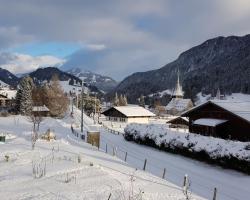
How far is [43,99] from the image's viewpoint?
93.1 meters

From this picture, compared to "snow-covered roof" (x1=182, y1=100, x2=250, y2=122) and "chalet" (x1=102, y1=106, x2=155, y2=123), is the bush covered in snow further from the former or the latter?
"chalet" (x1=102, y1=106, x2=155, y2=123)

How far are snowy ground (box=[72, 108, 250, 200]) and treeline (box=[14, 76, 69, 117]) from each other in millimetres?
49238

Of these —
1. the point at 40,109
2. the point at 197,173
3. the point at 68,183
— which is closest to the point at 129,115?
the point at 40,109

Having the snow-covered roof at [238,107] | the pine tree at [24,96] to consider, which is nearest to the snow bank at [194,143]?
the snow-covered roof at [238,107]

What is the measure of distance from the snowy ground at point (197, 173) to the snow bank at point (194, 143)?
1.12 m

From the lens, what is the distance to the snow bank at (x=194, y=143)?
30523 millimetres

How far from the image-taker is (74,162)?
71.4ft

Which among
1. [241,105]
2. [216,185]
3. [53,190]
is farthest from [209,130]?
[53,190]

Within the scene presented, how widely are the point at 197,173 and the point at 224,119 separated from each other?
61.6 feet

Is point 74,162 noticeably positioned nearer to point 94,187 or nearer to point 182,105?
point 94,187

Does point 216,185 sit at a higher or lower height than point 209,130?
lower

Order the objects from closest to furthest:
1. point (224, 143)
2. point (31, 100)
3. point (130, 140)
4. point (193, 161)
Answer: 1. point (224, 143)
2. point (193, 161)
3. point (130, 140)
4. point (31, 100)

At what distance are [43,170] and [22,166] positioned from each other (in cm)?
198

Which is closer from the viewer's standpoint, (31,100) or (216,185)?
(216,185)
